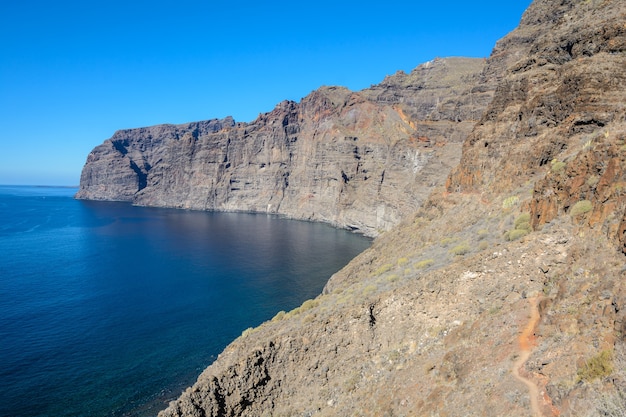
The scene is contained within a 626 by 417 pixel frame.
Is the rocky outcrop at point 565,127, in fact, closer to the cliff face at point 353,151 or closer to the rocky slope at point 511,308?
the rocky slope at point 511,308

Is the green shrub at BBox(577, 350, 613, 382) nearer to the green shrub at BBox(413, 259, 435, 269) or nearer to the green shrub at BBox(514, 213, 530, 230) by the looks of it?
the green shrub at BBox(514, 213, 530, 230)

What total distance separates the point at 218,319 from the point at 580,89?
45.8 metres

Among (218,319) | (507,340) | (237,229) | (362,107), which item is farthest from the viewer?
(362,107)

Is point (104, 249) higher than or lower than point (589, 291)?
lower

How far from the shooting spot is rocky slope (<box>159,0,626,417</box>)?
1059 centimetres

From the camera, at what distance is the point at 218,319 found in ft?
161

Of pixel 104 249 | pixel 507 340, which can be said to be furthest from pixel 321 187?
pixel 507 340

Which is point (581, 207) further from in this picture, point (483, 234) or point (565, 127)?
point (565, 127)

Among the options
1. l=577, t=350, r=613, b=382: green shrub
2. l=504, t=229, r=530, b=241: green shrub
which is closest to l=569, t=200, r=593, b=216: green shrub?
l=504, t=229, r=530, b=241: green shrub

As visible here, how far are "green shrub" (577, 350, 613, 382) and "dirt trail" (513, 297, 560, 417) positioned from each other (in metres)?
1.06

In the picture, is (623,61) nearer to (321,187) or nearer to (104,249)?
(104,249)

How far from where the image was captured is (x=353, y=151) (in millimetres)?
147750

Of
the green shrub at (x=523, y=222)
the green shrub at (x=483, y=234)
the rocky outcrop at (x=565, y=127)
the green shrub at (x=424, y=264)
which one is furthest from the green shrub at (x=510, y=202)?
the green shrub at (x=424, y=264)

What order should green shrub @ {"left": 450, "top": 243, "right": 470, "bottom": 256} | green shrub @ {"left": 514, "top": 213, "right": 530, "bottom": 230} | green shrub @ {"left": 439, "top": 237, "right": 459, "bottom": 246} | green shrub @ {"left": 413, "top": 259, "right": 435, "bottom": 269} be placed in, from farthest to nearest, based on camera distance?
green shrub @ {"left": 439, "top": 237, "right": 459, "bottom": 246}, green shrub @ {"left": 413, "top": 259, "right": 435, "bottom": 269}, green shrub @ {"left": 450, "top": 243, "right": 470, "bottom": 256}, green shrub @ {"left": 514, "top": 213, "right": 530, "bottom": 230}
